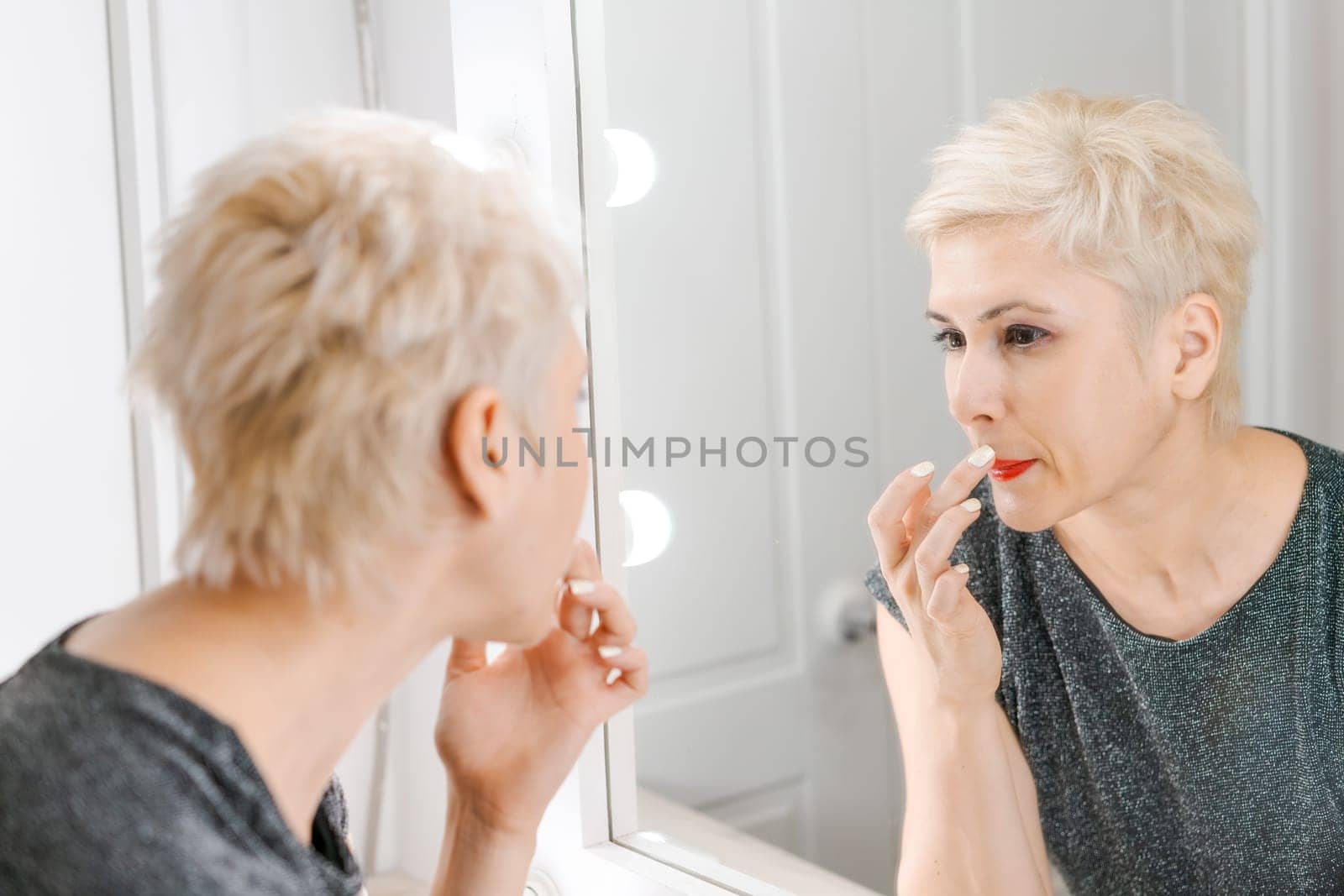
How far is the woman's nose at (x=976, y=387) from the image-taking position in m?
0.76

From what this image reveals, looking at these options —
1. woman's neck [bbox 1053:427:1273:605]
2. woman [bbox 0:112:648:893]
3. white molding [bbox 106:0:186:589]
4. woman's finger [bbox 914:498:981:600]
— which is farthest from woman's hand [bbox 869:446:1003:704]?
white molding [bbox 106:0:186:589]

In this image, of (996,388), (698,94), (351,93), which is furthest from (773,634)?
(351,93)

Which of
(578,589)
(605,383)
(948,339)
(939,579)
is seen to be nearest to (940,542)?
(939,579)

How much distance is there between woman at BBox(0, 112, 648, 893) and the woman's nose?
1.03 ft

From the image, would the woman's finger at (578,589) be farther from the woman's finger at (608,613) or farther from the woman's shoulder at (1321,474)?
the woman's shoulder at (1321,474)

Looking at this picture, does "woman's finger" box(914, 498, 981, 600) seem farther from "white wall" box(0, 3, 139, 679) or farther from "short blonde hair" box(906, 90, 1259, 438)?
"white wall" box(0, 3, 139, 679)

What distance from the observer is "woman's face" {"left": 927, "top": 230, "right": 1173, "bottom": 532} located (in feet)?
2.45

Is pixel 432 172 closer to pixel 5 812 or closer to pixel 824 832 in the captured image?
pixel 5 812

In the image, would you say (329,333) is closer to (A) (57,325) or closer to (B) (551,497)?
(B) (551,497)

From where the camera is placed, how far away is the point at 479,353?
1.70ft

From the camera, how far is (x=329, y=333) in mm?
498

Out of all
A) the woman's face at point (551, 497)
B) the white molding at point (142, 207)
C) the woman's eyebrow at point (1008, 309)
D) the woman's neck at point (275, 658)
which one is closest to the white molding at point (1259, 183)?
the woman's eyebrow at point (1008, 309)

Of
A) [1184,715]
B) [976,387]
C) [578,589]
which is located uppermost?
[976,387]

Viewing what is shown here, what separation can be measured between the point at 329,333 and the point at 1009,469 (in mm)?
478
